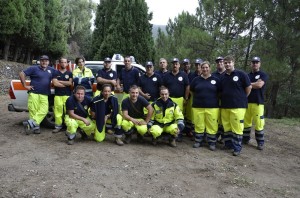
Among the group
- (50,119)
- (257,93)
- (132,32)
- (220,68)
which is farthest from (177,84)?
(132,32)

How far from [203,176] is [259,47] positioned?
8.42 m

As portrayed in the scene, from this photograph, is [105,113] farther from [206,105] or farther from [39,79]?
[206,105]

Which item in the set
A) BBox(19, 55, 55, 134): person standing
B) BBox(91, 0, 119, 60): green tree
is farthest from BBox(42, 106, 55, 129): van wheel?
BBox(91, 0, 119, 60): green tree

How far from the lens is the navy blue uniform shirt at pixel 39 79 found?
656 centimetres

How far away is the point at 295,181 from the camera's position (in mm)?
4816

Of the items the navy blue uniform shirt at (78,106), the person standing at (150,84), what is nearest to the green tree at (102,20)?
the person standing at (150,84)

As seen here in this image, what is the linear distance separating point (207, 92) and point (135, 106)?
143 cm

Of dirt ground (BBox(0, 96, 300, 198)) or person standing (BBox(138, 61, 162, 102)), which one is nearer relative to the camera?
dirt ground (BBox(0, 96, 300, 198))

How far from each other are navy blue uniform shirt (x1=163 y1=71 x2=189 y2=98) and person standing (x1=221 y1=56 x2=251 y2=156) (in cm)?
90

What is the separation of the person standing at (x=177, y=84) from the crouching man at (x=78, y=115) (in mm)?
1696

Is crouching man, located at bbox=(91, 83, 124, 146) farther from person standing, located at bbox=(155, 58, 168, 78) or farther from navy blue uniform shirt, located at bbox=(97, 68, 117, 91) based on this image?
person standing, located at bbox=(155, 58, 168, 78)

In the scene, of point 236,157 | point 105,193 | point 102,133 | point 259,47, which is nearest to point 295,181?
point 236,157

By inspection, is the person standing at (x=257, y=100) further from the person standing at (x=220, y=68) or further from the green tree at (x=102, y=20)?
the green tree at (x=102, y=20)

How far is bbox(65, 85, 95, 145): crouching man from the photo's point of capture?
5930mm
